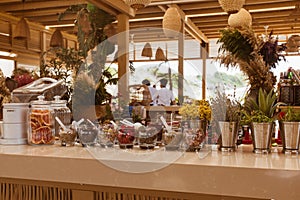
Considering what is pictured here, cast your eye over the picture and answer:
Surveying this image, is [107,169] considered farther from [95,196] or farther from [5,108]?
[5,108]

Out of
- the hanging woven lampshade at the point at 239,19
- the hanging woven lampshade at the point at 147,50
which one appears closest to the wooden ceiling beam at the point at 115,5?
the hanging woven lampshade at the point at 239,19

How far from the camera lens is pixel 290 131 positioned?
1.57 m

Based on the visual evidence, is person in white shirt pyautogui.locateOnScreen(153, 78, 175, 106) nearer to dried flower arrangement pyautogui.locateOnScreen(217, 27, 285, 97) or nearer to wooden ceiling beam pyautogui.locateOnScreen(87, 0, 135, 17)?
wooden ceiling beam pyautogui.locateOnScreen(87, 0, 135, 17)

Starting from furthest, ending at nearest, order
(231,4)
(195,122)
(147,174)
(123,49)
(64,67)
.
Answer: (123,49), (231,4), (64,67), (195,122), (147,174)

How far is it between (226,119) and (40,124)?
939 mm

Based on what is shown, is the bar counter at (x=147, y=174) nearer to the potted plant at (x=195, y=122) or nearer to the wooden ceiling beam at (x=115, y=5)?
the potted plant at (x=195, y=122)

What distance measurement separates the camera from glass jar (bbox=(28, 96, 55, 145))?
1.93 metres

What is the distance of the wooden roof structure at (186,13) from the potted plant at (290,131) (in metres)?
3.63

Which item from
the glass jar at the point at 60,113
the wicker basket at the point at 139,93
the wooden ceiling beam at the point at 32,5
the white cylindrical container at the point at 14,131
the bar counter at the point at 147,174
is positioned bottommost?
the bar counter at the point at 147,174


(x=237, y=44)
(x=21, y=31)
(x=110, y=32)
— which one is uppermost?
(x=21, y=31)

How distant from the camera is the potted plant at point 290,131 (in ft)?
5.14

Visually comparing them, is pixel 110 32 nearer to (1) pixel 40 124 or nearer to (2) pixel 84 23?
(2) pixel 84 23

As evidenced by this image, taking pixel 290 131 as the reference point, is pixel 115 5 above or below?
above

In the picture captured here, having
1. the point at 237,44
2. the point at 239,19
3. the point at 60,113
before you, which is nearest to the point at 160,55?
the point at 239,19
